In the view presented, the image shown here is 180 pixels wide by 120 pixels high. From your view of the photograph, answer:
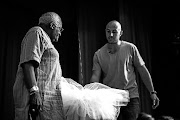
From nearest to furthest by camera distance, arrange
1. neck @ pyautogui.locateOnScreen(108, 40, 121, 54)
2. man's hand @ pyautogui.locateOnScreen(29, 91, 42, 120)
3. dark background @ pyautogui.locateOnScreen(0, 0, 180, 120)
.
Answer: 1. man's hand @ pyautogui.locateOnScreen(29, 91, 42, 120)
2. neck @ pyautogui.locateOnScreen(108, 40, 121, 54)
3. dark background @ pyautogui.locateOnScreen(0, 0, 180, 120)

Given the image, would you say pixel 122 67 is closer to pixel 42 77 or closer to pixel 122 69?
pixel 122 69

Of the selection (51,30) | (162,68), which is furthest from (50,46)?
(162,68)

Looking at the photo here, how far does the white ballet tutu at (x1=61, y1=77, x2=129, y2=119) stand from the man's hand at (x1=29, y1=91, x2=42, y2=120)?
16 cm

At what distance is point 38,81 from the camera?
4.36ft

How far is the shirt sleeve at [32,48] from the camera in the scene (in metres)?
1.27

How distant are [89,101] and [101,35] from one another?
7.07ft

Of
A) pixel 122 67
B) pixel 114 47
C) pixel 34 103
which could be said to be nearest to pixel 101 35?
pixel 114 47

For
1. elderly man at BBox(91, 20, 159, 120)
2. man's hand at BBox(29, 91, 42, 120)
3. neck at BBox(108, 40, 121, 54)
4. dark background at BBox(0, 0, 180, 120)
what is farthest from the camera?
dark background at BBox(0, 0, 180, 120)

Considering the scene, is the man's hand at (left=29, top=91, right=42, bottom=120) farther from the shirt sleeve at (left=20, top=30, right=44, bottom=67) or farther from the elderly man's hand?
the shirt sleeve at (left=20, top=30, right=44, bottom=67)

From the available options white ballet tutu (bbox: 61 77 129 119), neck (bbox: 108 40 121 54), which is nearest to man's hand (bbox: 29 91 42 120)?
white ballet tutu (bbox: 61 77 129 119)

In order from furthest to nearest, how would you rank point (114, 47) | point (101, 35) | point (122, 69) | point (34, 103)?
point (101, 35), point (114, 47), point (122, 69), point (34, 103)

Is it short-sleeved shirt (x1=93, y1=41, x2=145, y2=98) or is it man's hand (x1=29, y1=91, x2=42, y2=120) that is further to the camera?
short-sleeved shirt (x1=93, y1=41, x2=145, y2=98)

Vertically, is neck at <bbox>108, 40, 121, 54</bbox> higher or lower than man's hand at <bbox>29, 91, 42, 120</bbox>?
higher

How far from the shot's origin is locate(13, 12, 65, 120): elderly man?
124 centimetres
